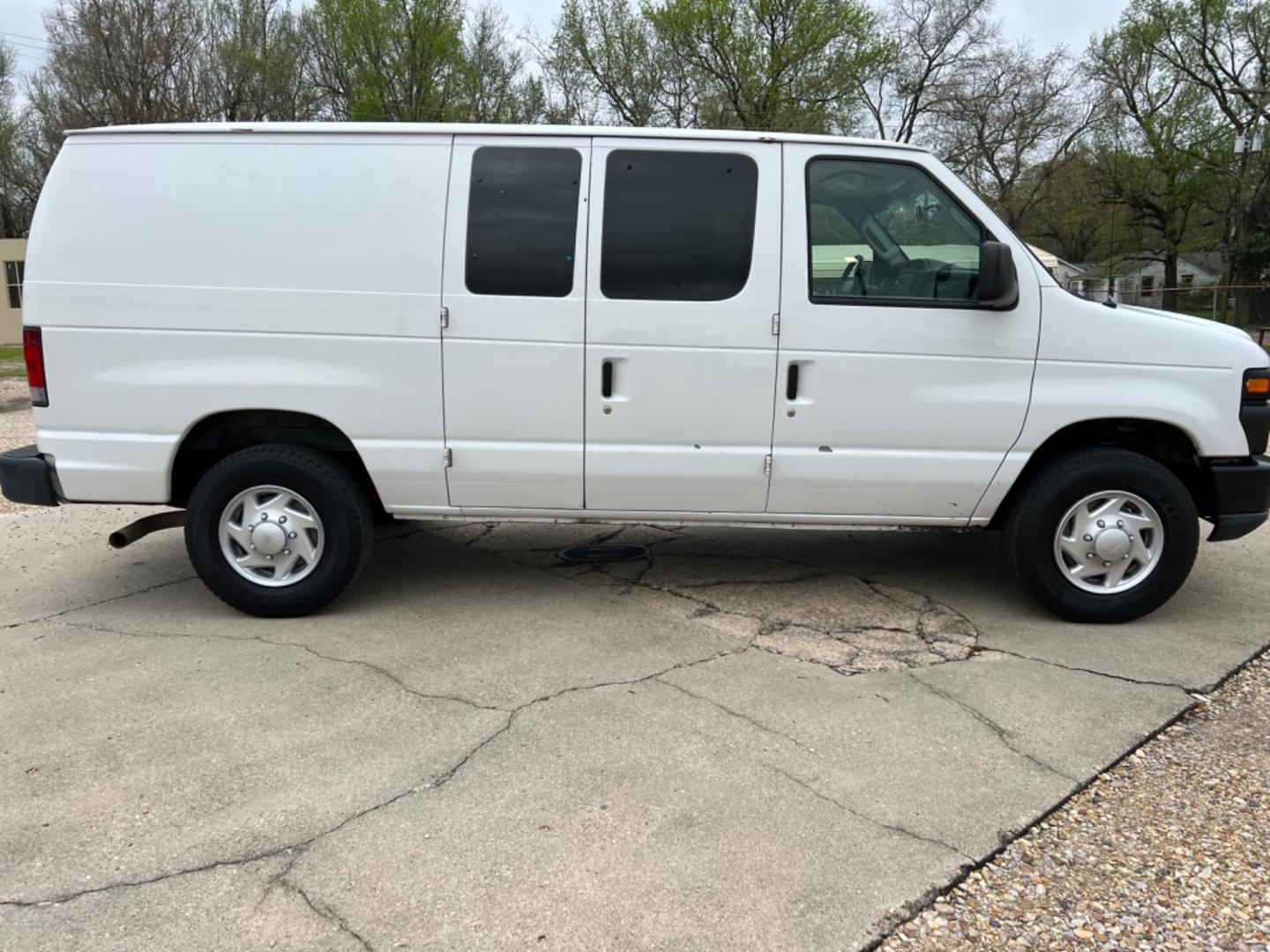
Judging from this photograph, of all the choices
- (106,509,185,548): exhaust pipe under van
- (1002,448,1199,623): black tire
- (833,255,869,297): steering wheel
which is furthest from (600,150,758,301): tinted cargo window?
(106,509,185,548): exhaust pipe under van

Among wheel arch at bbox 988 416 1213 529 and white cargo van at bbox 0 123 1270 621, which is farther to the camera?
wheel arch at bbox 988 416 1213 529

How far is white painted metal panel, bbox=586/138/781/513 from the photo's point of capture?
13.7 feet

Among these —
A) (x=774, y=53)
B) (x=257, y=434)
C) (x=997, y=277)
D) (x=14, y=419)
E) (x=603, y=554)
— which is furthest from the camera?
(x=774, y=53)

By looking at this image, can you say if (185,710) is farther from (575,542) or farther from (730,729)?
(575,542)

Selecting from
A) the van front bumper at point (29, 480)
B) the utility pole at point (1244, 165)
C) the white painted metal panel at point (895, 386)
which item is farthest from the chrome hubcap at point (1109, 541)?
the utility pole at point (1244, 165)

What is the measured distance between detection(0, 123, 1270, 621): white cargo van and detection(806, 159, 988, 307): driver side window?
13 mm

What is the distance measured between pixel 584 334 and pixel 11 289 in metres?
28.8

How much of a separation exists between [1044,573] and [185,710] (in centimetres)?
380

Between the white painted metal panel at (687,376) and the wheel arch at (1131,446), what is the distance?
4.27 feet

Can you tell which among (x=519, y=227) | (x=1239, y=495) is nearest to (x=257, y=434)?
(x=519, y=227)

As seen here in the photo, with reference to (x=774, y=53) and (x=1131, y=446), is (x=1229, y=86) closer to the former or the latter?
(x=774, y=53)

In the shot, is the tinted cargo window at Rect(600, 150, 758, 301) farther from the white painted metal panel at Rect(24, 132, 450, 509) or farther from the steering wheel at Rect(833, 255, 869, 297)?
the white painted metal panel at Rect(24, 132, 450, 509)

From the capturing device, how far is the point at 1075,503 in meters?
4.31

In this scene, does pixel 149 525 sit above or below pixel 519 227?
below
